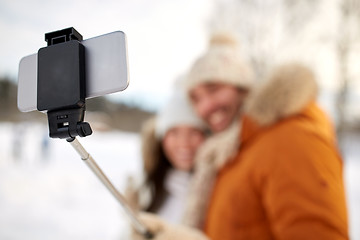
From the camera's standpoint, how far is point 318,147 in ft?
2.55

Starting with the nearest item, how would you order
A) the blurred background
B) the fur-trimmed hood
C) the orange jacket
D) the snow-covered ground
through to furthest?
1. the orange jacket
2. the fur-trimmed hood
3. the blurred background
4. the snow-covered ground

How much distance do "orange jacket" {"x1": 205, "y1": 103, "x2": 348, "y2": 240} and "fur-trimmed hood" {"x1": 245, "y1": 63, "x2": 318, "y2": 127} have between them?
27 mm

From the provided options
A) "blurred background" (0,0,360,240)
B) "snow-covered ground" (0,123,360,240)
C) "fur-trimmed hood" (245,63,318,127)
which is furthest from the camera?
"snow-covered ground" (0,123,360,240)

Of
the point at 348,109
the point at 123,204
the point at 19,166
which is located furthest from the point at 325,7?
the point at 19,166

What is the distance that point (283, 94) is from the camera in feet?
2.87

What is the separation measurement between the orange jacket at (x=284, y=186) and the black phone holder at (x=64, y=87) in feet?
1.81

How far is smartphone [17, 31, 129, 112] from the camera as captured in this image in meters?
0.36

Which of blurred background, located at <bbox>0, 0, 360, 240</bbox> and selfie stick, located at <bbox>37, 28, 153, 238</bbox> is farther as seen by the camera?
blurred background, located at <bbox>0, 0, 360, 240</bbox>

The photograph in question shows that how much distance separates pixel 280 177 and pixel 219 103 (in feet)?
1.33

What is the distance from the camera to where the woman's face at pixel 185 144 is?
1.21 metres

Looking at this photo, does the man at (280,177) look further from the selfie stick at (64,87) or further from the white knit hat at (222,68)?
the selfie stick at (64,87)

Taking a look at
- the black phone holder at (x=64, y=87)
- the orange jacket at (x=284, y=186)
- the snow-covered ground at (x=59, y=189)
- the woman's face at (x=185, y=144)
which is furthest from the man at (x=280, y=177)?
the black phone holder at (x=64, y=87)

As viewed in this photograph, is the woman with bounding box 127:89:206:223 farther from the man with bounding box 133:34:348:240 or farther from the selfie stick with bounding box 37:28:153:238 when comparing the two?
the selfie stick with bounding box 37:28:153:238

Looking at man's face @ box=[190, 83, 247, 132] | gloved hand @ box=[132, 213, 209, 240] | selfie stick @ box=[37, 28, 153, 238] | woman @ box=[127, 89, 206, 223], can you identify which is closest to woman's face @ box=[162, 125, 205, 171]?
woman @ box=[127, 89, 206, 223]
